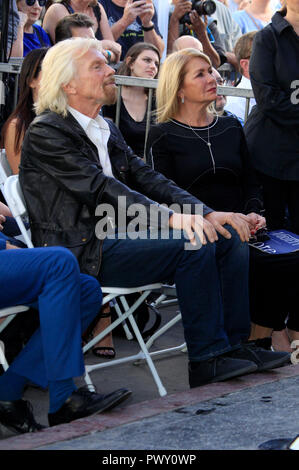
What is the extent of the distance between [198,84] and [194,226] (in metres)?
1.39

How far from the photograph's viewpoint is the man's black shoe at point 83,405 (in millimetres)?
3332

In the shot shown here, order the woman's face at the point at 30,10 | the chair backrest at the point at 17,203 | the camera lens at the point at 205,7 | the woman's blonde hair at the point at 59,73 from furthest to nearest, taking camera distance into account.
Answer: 1. the camera lens at the point at 205,7
2. the woman's face at the point at 30,10
3. the woman's blonde hair at the point at 59,73
4. the chair backrest at the point at 17,203

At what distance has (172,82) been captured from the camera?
5.08 meters

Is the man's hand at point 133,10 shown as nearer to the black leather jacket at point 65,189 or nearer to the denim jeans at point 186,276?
the black leather jacket at point 65,189

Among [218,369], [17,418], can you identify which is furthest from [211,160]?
[17,418]

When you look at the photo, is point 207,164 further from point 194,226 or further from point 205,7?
point 205,7

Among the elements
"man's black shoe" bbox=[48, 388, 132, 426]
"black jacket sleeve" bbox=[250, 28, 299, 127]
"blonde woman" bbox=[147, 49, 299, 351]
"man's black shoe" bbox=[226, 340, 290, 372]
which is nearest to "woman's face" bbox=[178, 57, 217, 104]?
"blonde woman" bbox=[147, 49, 299, 351]

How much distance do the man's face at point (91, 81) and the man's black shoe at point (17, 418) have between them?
1.57 m

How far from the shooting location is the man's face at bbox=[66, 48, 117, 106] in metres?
4.17

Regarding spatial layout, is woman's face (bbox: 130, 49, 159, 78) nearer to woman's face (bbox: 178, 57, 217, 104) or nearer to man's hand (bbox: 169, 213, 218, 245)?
woman's face (bbox: 178, 57, 217, 104)

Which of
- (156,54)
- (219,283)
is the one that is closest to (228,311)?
(219,283)

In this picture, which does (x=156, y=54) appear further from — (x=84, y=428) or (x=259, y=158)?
(x=84, y=428)

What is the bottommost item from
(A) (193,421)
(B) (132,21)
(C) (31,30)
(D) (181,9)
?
(A) (193,421)

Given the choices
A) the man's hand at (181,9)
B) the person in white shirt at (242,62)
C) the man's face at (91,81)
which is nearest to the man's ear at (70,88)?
the man's face at (91,81)
